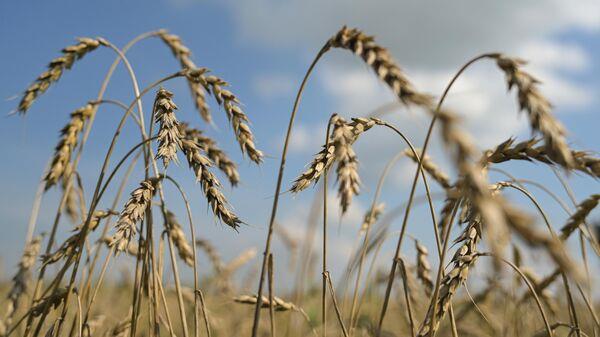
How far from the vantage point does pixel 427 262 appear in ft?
9.59

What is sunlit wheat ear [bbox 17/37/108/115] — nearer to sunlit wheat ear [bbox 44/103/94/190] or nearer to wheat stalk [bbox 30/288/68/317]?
sunlit wheat ear [bbox 44/103/94/190]

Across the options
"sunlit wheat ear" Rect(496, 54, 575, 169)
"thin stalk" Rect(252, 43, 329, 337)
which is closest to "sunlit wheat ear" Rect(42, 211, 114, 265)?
"thin stalk" Rect(252, 43, 329, 337)

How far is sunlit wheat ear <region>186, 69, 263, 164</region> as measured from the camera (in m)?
2.13

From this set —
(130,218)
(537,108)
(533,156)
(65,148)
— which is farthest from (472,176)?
(65,148)

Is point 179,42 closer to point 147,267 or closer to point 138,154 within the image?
point 138,154

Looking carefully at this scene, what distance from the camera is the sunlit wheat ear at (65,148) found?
119 inches

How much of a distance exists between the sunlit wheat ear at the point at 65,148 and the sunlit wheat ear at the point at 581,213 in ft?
7.67

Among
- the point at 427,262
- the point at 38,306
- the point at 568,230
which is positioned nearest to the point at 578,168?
the point at 568,230

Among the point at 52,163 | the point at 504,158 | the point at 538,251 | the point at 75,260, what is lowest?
the point at 538,251

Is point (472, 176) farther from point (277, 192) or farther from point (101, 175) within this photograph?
point (101, 175)

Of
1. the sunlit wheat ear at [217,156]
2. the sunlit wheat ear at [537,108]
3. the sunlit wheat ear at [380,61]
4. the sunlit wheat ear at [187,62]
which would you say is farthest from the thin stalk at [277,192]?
the sunlit wheat ear at [187,62]

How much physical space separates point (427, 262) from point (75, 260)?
161 cm

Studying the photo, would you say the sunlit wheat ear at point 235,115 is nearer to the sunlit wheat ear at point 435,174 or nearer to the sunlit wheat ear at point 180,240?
the sunlit wheat ear at point 180,240

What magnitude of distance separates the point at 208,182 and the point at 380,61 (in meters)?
0.76
